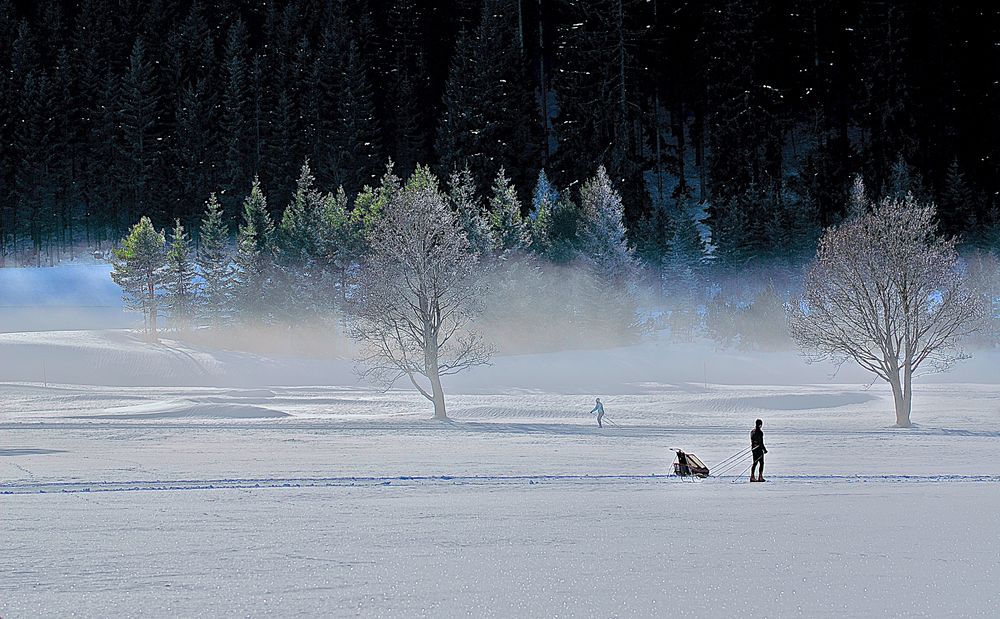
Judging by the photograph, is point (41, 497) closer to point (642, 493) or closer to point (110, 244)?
point (642, 493)

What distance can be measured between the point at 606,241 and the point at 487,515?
143 ft

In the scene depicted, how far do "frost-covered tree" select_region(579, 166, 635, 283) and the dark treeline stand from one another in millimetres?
7035

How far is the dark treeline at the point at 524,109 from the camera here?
6969 cm

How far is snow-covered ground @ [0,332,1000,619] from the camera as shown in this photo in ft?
28.9

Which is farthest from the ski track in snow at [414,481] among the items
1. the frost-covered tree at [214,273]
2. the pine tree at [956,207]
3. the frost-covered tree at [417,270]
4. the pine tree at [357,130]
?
the pine tree at [357,130]

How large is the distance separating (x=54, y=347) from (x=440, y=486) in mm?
39814

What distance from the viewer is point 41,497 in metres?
14.5

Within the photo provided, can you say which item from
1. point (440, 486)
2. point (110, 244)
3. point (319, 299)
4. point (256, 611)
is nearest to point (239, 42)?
point (110, 244)

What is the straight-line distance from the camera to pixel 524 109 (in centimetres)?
7500

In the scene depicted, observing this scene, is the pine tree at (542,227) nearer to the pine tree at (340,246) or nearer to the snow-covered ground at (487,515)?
the pine tree at (340,246)

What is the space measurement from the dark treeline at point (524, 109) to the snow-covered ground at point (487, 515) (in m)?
38.3

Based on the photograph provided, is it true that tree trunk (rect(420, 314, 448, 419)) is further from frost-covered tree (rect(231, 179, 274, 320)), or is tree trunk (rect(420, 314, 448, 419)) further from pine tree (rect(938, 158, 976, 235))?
pine tree (rect(938, 158, 976, 235))

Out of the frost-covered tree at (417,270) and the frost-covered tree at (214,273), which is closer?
the frost-covered tree at (417,270)

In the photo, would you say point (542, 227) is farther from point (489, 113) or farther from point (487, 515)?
point (487, 515)
